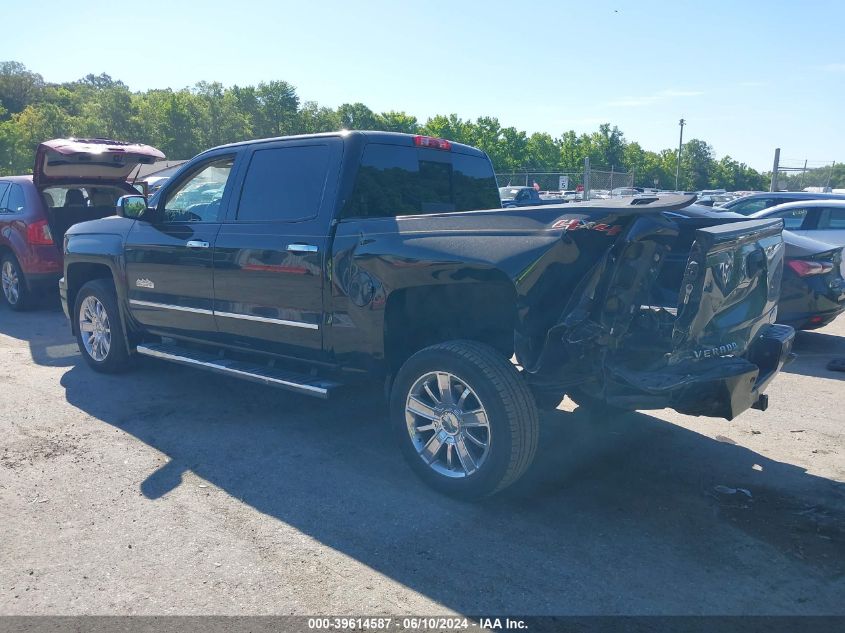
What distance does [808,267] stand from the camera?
7.44 meters

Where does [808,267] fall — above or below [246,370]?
above

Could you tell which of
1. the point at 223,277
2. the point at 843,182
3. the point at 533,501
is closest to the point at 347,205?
the point at 223,277

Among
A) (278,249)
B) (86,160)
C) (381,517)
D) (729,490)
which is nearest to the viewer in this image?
(381,517)

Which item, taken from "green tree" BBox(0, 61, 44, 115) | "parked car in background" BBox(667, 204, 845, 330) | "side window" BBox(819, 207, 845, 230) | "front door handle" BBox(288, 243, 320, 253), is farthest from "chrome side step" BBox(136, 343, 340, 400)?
"green tree" BBox(0, 61, 44, 115)

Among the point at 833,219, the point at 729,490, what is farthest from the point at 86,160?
the point at 833,219

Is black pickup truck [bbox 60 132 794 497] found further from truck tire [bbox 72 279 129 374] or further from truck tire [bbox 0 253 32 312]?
truck tire [bbox 0 253 32 312]

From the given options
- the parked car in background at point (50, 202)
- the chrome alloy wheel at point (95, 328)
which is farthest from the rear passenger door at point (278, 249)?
the parked car in background at point (50, 202)

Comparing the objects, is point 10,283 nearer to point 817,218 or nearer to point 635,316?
point 635,316

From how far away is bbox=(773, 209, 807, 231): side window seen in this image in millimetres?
9804

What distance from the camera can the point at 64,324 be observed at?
368 inches

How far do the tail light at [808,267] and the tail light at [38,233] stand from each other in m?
9.34

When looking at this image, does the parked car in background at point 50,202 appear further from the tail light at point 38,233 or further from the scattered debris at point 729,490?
the scattered debris at point 729,490

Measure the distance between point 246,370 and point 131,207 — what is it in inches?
73.2

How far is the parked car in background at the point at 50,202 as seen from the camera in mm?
9026
